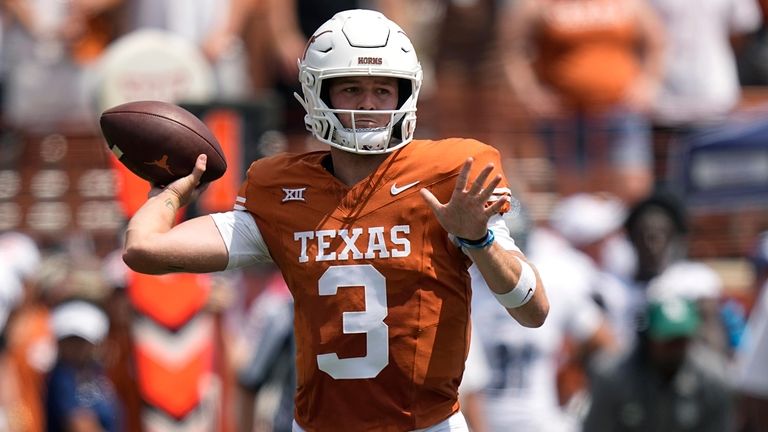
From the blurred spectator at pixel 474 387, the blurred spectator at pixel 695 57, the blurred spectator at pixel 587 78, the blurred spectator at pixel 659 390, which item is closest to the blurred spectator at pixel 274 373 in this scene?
the blurred spectator at pixel 474 387

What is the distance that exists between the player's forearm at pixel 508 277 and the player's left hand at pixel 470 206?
3.5 inches

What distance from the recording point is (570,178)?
38.5 ft

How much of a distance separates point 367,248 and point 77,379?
4.44 metres

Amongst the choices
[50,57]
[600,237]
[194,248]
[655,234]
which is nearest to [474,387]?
[655,234]

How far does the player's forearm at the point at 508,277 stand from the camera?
4.96 meters

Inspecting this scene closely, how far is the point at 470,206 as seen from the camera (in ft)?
15.9

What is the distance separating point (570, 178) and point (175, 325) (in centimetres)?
336

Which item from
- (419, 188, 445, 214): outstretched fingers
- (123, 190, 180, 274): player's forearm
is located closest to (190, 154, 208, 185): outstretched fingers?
(123, 190, 180, 274): player's forearm

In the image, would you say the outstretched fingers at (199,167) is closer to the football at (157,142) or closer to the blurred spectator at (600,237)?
the football at (157,142)

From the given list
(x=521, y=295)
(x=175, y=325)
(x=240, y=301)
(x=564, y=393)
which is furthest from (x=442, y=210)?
(x=240, y=301)

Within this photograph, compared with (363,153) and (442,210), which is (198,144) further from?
(442,210)

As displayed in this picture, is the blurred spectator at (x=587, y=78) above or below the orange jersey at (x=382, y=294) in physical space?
below

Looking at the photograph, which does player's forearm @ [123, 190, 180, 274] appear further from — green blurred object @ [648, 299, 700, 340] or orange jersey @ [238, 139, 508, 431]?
green blurred object @ [648, 299, 700, 340]

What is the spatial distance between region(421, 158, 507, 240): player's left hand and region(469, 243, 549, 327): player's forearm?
0.29ft
